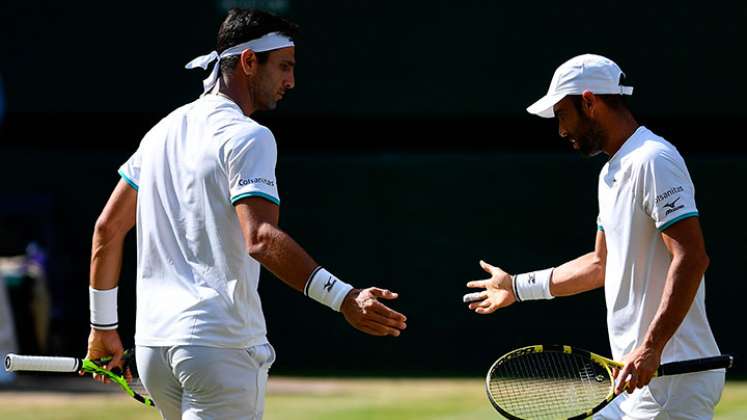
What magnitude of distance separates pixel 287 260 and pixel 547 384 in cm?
139

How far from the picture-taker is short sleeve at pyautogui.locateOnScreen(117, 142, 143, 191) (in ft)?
15.2

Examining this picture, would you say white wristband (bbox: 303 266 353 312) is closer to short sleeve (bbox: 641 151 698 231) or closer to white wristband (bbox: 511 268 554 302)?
short sleeve (bbox: 641 151 698 231)

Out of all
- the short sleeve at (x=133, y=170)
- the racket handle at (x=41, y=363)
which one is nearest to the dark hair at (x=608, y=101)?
the short sleeve at (x=133, y=170)

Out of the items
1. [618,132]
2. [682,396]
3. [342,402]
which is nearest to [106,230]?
[618,132]

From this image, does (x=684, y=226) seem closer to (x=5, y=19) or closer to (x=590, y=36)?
(x=590, y=36)

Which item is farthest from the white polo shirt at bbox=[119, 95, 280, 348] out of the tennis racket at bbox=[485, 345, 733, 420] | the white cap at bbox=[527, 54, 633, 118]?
the white cap at bbox=[527, 54, 633, 118]

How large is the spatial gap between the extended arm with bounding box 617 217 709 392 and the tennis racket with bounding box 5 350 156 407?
1600 mm

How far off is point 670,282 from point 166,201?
1629 mm

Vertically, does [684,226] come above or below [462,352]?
above

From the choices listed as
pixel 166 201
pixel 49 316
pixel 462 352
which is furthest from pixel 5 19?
pixel 166 201

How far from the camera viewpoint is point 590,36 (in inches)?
496

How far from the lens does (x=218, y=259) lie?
169 inches

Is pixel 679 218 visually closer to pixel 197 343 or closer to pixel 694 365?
pixel 694 365

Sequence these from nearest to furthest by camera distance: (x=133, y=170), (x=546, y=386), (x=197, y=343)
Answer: (x=197, y=343) < (x=133, y=170) < (x=546, y=386)
